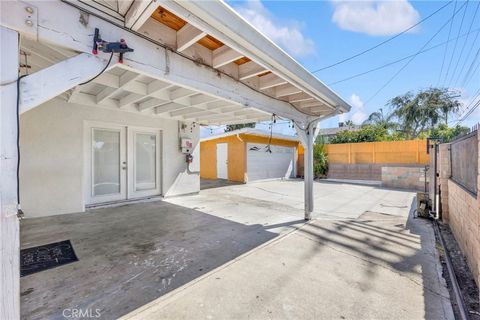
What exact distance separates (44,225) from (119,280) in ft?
9.60

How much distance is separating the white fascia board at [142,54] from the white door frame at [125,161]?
3918 millimetres

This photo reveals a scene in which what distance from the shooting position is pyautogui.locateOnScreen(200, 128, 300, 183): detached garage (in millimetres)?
10757

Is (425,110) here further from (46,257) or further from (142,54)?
(46,257)

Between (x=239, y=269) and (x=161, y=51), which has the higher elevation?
(x=161, y=51)

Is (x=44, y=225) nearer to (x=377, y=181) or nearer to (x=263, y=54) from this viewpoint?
(x=263, y=54)

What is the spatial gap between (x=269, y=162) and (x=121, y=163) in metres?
7.96

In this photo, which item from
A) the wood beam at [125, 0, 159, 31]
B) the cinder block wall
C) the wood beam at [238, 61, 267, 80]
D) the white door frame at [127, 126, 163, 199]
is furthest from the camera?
the white door frame at [127, 126, 163, 199]

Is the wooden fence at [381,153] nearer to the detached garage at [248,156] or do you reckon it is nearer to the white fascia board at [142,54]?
the detached garage at [248,156]

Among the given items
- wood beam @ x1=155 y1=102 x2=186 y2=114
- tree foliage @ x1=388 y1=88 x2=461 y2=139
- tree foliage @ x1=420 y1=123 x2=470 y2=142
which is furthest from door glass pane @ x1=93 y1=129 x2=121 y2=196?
tree foliage @ x1=388 y1=88 x2=461 y2=139

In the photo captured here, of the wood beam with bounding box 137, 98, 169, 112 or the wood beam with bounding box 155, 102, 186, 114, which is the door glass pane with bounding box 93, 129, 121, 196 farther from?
the wood beam with bounding box 155, 102, 186, 114

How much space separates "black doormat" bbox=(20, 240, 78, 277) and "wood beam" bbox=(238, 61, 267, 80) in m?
3.26

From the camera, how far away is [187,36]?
2188 millimetres

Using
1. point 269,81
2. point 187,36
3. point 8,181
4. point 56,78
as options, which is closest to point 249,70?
point 269,81

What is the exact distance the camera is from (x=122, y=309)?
1.84 meters
